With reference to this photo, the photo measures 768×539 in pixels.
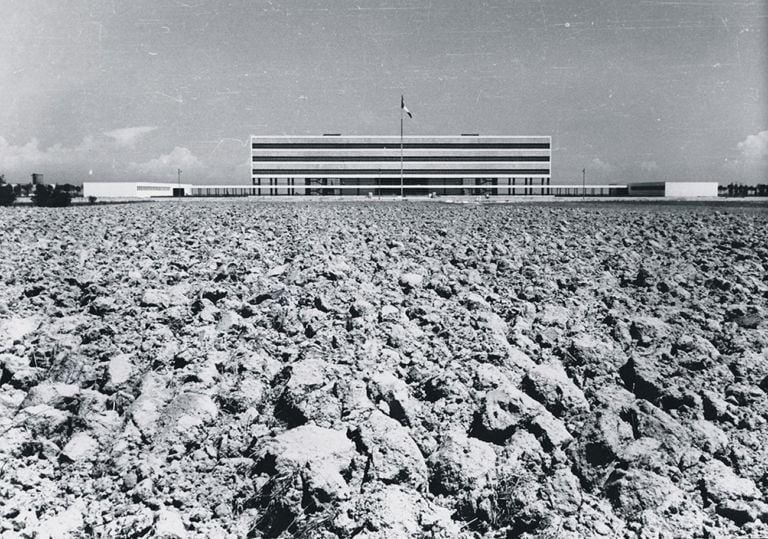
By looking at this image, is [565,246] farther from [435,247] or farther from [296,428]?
[296,428]

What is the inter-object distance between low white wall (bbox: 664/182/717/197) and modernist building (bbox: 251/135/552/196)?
17.5 meters

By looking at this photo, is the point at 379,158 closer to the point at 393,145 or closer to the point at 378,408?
the point at 393,145

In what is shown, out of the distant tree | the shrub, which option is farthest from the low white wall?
the distant tree

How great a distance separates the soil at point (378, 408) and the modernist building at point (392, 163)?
89.8 metres

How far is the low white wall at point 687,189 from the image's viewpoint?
89.1 m

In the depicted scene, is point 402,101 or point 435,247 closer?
point 435,247

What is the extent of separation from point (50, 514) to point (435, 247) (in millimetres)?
8132

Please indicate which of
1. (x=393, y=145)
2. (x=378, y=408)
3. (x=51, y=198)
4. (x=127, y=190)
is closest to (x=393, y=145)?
(x=393, y=145)

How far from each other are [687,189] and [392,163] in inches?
1623

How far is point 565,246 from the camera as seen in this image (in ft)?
35.1

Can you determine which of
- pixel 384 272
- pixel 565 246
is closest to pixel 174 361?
A: pixel 384 272

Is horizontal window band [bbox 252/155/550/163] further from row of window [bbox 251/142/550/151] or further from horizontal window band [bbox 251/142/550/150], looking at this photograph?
horizontal window band [bbox 251/142/550/150]

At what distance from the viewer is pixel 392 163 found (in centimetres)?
9612

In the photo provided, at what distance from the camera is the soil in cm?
277
